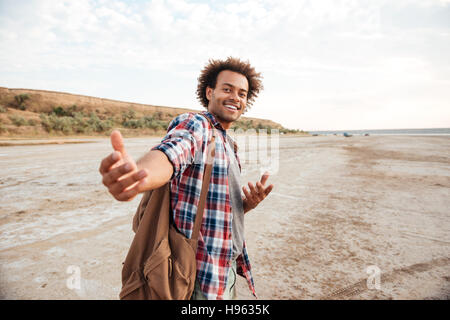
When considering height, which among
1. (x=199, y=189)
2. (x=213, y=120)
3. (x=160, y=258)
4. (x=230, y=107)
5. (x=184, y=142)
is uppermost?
(x=230, y=107)

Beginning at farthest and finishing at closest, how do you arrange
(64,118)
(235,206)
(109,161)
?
(64,118), (235,206), (109,161)

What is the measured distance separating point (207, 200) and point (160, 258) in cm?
39

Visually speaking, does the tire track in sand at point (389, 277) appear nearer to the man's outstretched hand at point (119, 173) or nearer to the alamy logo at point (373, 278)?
the alamy logo at point (373, 278)

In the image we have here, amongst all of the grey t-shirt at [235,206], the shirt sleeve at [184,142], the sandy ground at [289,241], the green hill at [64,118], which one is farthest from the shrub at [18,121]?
the grey t-shirt at [235,206]

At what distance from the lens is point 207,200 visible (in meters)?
1.40

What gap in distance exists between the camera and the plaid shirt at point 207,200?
4.26ft

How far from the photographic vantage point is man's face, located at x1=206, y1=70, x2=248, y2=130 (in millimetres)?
1765

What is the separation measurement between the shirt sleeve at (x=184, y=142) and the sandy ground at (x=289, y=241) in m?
1.83

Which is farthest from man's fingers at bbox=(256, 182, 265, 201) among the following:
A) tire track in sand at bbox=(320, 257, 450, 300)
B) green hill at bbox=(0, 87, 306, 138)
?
green hill at bbox=(0, 87, 306, 138)

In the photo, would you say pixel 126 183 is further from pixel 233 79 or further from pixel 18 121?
pixel 18 121

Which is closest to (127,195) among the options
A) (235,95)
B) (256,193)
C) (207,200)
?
(207,200)
